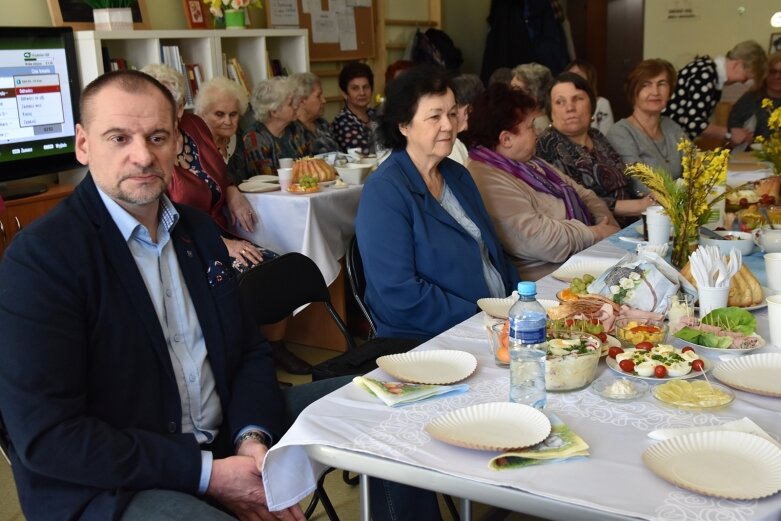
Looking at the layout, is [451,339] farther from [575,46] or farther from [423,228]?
[575,46]

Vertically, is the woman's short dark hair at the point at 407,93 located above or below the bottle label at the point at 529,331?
above

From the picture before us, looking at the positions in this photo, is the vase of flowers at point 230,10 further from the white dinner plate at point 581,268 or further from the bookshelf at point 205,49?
the white dinner plate at point 581,268

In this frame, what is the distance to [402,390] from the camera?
58.9 inches

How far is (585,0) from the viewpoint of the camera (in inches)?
319

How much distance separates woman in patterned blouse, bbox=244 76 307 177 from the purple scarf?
68.4 inches

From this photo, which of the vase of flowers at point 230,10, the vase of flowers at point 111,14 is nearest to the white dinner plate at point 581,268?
the vase of flowers at point 111,14

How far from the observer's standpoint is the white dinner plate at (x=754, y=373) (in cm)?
146

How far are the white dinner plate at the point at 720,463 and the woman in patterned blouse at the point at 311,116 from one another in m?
3.77

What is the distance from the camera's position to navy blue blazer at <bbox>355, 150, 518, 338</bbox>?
2.41 m

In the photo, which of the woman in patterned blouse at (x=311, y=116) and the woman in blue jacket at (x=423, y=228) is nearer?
the woman in blue jacket at (x=423, y=228)

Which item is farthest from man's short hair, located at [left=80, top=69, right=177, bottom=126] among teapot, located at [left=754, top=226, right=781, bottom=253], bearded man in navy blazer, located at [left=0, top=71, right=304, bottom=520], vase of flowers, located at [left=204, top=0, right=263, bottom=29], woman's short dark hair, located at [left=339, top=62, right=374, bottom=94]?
woman's short dark hair, located at [left=339, top=62, right=374, bottom=94]

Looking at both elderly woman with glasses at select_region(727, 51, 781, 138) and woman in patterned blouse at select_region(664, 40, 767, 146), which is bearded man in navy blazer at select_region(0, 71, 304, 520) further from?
woman in patterned blouse at select_region(664, 40, 767, 146)

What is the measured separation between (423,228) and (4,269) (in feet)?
4.22

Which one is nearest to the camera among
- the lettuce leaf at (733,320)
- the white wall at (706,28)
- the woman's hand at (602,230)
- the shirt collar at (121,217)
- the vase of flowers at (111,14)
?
the shirt collar at (121,217)
